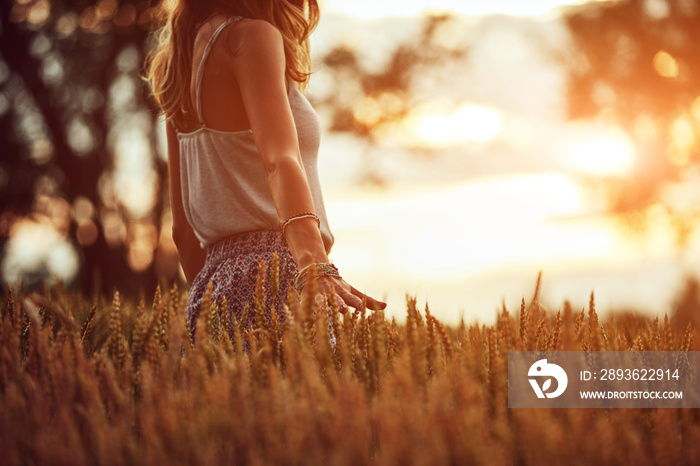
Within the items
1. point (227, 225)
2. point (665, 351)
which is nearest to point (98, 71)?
point (227, 225)

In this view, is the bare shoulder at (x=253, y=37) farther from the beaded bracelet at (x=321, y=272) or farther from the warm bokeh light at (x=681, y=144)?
the warm bokeh light at (x=681, y=144)

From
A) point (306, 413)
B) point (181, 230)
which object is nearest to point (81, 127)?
point (181, 230)

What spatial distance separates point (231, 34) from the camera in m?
2.34

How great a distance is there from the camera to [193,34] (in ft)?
8.63

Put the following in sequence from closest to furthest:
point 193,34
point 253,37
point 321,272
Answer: point 321,272, point 253,37, point 193,34

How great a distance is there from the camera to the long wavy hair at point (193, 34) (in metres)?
2.53

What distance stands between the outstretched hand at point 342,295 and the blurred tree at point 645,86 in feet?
41.4

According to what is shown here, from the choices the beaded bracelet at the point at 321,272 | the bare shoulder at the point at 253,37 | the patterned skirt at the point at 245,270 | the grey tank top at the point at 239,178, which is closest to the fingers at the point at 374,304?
the beaded bracelet at the point at 321,272

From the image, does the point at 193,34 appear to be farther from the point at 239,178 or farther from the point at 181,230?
the point at 181,230

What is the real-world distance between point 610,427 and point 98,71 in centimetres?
1097

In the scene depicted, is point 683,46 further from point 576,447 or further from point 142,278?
point 576,447

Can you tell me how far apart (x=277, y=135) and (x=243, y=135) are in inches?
16.7

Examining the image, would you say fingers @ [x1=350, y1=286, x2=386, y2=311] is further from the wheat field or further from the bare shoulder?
the bare shoulder

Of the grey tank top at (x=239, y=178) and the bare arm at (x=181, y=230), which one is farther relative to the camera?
the bare arm at (x=181, y=230)
